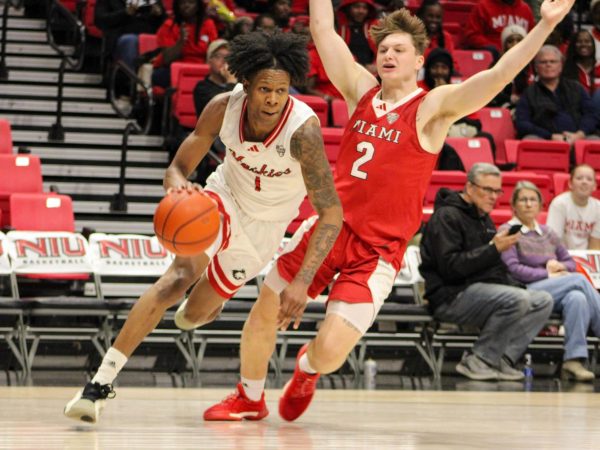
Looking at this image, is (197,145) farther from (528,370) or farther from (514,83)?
(514,83)

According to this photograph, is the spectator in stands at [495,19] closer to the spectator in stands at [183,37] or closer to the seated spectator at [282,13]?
the seated spectator at [282,13]

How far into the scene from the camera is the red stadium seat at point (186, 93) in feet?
35.9

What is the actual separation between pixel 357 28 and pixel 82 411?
25.6 feet

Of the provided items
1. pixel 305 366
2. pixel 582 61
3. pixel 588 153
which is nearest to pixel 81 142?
pixel 588 153

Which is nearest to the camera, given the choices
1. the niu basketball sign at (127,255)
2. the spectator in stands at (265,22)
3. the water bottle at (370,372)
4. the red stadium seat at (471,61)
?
the water bottle at (370,372)

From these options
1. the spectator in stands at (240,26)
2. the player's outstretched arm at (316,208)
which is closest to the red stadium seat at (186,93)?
the spectator in stands at (240,26)

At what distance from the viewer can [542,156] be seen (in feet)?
37.0

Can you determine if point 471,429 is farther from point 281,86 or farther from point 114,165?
point 114,165

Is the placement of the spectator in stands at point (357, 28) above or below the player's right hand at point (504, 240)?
above

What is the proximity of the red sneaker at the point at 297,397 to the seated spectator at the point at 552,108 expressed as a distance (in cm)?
610

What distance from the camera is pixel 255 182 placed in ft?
18.9

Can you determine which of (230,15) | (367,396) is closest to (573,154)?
(230,15)

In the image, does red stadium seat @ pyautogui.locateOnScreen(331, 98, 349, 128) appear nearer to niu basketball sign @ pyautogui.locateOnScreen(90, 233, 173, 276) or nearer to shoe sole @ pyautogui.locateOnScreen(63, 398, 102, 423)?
niu basketball sign @ pyautogui.locateOnScreen(90, 233, 173, 276)

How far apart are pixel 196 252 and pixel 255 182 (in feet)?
2.39
